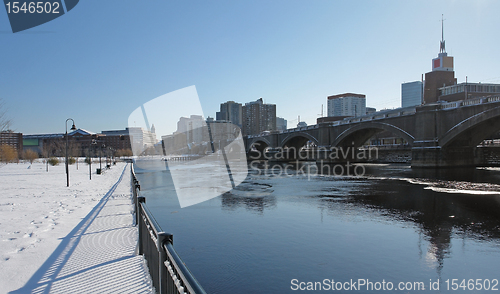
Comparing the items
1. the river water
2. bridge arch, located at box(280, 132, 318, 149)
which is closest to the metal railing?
the river water

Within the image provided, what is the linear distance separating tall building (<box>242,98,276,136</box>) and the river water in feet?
510

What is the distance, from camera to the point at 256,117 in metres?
182

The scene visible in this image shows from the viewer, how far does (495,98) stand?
115ft

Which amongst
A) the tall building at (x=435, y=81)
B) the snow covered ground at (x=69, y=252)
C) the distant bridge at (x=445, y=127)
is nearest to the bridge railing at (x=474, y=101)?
the distant bridge at (x=445, y=127)

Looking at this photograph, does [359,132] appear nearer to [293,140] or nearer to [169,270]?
[293,140]

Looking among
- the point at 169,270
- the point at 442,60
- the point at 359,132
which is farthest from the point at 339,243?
the point at 442,60

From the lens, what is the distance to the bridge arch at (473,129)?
34.7 meters

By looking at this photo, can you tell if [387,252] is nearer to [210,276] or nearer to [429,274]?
[429,274]

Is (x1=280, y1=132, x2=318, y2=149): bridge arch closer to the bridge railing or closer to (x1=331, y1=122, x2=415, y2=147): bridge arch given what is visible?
(x1=331, y1=122, x2=415, y2=147): bridge arch

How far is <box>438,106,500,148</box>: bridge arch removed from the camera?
34688mm

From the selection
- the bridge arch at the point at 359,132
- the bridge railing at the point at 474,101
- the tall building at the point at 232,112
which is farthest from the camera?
the tall building at the point at 232,112

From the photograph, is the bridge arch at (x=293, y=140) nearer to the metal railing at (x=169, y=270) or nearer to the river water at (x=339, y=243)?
the river water at (x=339, y=243)

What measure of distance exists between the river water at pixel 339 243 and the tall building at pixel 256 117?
6123 inches

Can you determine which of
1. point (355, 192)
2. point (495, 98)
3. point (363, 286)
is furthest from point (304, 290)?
point (495, 98)
